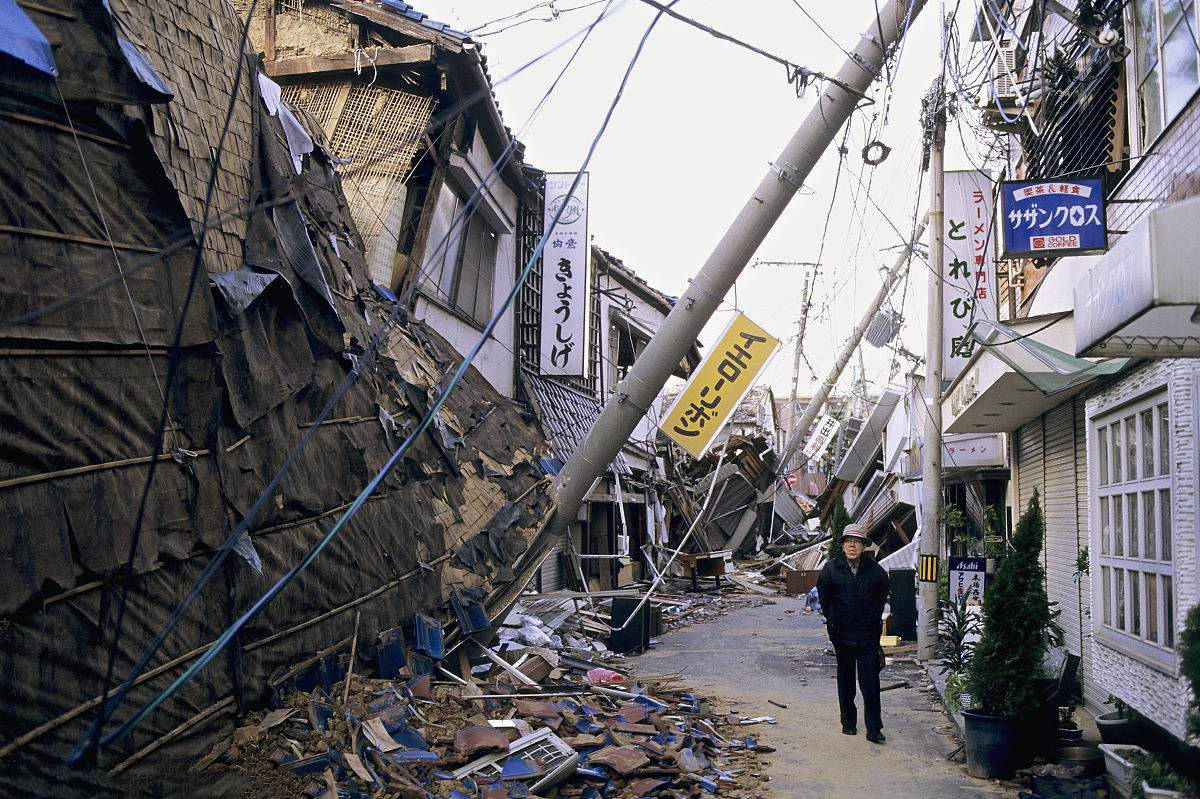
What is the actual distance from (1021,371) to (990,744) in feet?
11.8

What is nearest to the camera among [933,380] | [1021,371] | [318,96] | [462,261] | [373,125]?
[1021,371]

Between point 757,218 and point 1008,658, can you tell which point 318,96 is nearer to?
point 757,218

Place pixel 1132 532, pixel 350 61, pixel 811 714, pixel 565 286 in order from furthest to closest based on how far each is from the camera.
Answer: pixel 565 286 → pixel 350 61 → pixel 811 714 → pixel 1132 532

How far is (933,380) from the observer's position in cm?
1420

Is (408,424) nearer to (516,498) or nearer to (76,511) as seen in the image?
(516,498)

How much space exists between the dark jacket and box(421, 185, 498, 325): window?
7184mm

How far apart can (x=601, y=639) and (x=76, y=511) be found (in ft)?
36.8

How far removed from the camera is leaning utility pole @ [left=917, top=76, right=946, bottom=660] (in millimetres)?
13953

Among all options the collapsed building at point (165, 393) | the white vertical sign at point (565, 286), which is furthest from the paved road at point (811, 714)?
the white vertical sign at point (565, 286)

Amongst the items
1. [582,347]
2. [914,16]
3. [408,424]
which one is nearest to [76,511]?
[408,424]

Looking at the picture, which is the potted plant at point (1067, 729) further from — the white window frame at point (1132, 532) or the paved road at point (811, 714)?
the paved road at point (811, 714)

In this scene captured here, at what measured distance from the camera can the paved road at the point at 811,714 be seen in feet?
24.3

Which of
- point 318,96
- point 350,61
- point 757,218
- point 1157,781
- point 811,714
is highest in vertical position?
point 350,61

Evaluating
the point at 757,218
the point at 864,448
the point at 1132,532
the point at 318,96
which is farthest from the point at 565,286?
the point at 864,448
